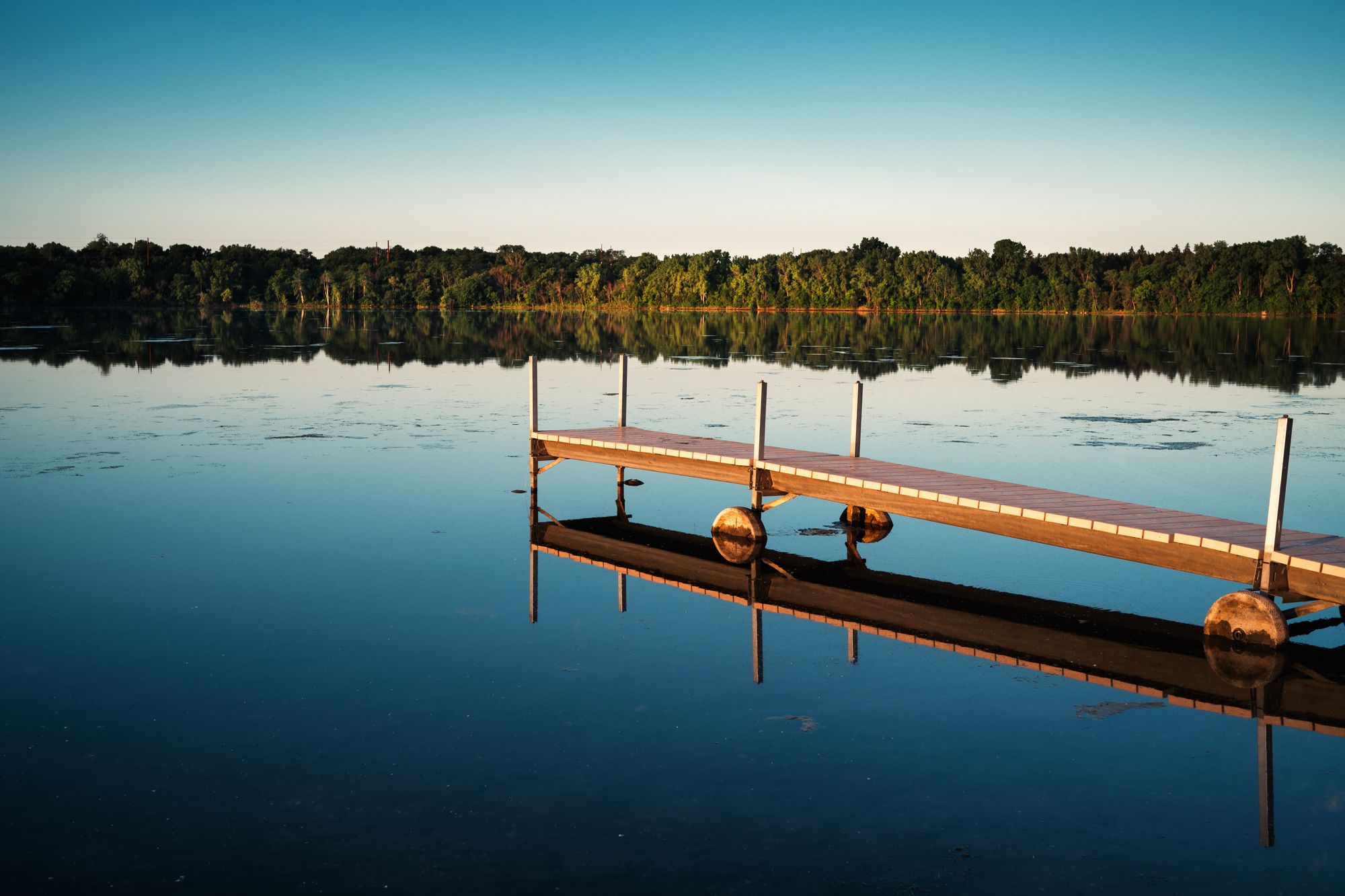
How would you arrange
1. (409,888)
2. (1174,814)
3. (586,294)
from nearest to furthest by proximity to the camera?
(409,888), (1174,814), (586,294)

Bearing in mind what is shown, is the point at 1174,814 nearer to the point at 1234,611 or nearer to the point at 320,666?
the point at 1234,611

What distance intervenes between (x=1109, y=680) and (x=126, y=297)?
15686 centimetres

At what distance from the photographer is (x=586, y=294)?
6319 inches

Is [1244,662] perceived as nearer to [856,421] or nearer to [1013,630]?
[1013,630]

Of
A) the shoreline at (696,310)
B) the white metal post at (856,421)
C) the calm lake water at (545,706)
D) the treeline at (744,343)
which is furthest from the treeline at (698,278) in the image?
the white metal post at (856,421)

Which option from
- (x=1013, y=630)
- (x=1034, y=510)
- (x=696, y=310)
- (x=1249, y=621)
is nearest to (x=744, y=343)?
(x=1034, y=510)

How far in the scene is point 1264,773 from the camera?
25.9 feet

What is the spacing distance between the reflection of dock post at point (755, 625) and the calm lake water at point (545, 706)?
0.11 metres

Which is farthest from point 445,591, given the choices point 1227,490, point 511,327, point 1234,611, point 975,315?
point 975,315

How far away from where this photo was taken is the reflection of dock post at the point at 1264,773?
7.07m

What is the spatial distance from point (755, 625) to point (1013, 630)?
2583mm

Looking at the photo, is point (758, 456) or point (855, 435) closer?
point (758, 456)

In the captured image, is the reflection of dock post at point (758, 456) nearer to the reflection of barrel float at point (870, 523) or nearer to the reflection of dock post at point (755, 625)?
the reflection of dock post at point (755, 625)

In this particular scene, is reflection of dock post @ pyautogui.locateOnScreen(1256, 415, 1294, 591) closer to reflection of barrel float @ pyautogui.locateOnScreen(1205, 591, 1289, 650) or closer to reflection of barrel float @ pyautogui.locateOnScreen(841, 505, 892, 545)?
reflection of barrel float @ pyautogui.locateOnScreen(1205, 591, 1289, 650)
